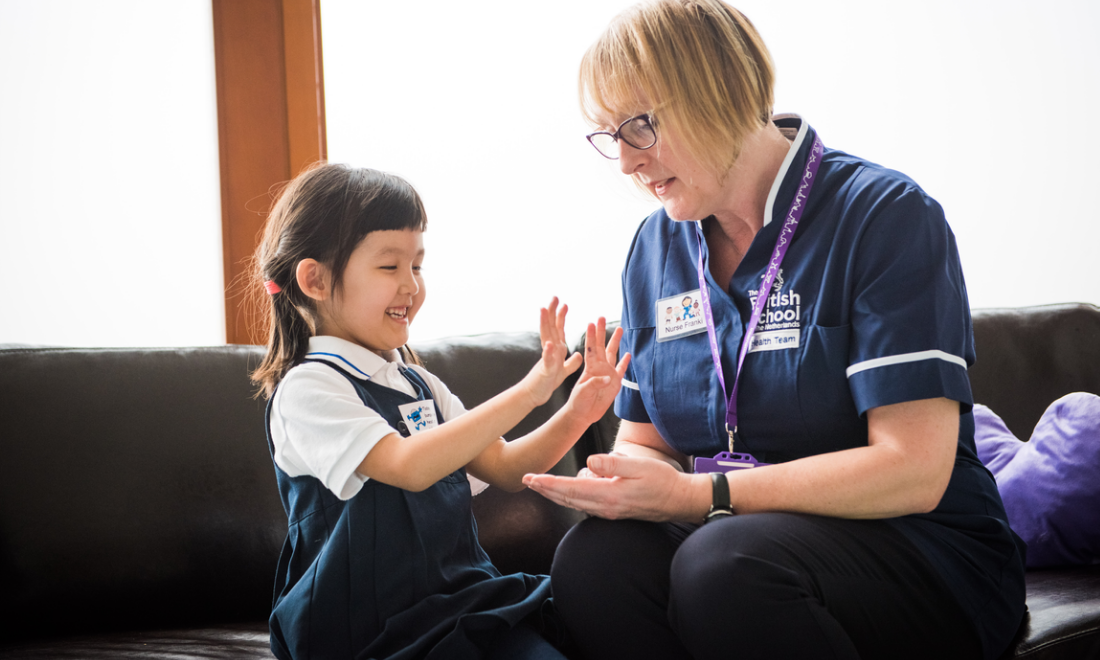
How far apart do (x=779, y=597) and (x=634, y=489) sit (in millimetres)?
236

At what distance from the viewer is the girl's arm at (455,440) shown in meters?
1.10

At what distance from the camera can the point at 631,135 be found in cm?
126

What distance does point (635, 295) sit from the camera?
147 centimetres

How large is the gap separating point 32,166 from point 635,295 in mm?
1780

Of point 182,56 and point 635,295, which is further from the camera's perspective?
point 182,56

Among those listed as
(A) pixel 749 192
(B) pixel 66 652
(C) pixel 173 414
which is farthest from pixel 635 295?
(B) pixel 66 652

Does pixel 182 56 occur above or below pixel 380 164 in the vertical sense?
above

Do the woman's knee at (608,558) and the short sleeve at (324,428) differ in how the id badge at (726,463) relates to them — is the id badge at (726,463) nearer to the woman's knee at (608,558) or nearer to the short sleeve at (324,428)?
the woman's knee at (608,558)

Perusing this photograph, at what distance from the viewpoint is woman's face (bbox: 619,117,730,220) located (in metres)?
1.24

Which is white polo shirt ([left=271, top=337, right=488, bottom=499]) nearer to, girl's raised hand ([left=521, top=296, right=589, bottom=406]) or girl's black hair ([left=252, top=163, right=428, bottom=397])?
girl's black hair ([left=252, top=163, right=428, bottom=397])

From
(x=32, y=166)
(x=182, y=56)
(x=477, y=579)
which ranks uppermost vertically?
(x=182, y=56)

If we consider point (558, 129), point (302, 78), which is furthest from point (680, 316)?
point (302, 78)

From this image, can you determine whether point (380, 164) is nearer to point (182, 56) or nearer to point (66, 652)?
point (182, 56)

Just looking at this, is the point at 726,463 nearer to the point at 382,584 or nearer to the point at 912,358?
the point at 912,358
